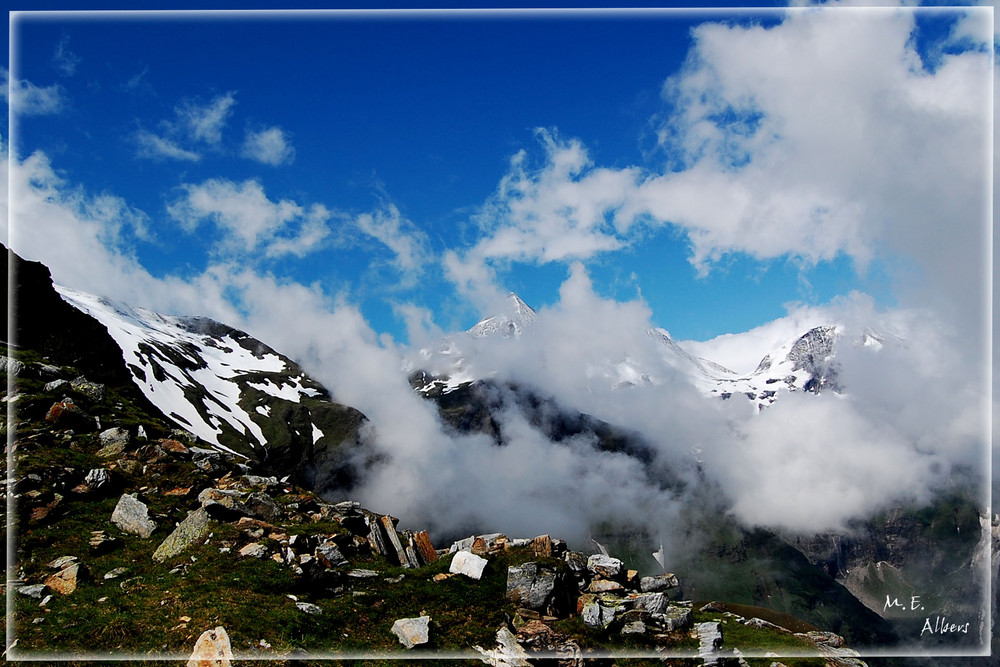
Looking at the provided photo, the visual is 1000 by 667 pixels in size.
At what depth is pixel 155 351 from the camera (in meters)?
196

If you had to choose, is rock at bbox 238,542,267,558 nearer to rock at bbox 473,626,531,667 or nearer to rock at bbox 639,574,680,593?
rock at bbox 473,626,531,667

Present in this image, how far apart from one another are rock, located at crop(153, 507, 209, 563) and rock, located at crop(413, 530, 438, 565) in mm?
9197

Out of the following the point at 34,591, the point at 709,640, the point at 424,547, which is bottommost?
the point at 709,640

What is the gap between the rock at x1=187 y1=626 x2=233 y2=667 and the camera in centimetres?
1454

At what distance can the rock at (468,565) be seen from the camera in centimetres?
2148

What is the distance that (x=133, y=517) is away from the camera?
24375 millimetres

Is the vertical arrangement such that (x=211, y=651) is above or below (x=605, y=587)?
below

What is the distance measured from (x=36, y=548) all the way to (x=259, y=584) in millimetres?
9860

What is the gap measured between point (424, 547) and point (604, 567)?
8.68 m

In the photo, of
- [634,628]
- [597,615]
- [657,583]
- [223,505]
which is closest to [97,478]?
[223,505]

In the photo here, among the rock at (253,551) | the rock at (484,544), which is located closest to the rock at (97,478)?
the rock at (253,551)

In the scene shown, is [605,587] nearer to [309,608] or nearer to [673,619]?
[673,619]

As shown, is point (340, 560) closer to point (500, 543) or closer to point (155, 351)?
point (500, 543)

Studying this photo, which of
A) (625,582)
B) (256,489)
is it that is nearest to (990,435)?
(625,582)
